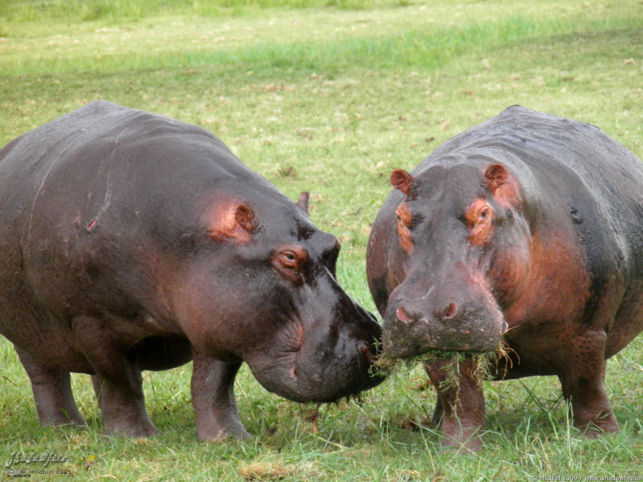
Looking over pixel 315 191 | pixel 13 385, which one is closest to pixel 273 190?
pixel 13 385

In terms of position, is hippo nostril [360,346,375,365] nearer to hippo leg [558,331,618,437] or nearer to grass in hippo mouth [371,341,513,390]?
grass in hippo mouth [371,341,513,390]

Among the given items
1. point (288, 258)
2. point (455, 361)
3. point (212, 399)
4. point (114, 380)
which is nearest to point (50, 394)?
point (114, 380)

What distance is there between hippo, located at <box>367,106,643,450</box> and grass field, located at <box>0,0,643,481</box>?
33 centimetres

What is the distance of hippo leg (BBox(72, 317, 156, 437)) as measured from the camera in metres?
4.77

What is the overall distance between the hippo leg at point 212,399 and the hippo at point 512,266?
89 cm

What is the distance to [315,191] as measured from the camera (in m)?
10.3

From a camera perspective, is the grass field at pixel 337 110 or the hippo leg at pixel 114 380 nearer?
the grass field at pixel 337 110

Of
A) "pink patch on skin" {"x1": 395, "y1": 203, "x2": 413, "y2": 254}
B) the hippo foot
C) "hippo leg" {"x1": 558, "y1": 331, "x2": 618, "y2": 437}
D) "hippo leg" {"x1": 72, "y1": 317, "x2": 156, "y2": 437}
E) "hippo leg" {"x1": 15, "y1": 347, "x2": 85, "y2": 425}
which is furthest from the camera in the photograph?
"hippo leg" {"x1": 15, "y1": 347, "x2": 85, "y2": 425}

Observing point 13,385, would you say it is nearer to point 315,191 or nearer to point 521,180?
point 521,180

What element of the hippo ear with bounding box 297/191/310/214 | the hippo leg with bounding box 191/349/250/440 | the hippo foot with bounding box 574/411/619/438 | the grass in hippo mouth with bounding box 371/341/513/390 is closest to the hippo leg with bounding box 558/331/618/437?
the hippo foot with bounding box 574/411/619/438

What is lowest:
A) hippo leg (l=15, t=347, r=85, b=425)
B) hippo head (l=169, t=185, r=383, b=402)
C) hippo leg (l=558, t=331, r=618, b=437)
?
hippo leg (l=15, t=347, r=85, b=425)

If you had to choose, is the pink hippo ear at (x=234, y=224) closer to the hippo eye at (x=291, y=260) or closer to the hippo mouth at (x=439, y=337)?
the hippo eye at (x=291, y=260)

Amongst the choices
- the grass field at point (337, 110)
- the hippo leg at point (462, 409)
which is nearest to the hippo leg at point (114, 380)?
the grass field at point (337, 110)

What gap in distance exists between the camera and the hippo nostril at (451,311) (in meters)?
3.60
